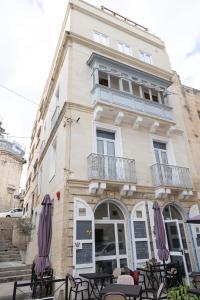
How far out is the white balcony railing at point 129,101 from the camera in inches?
429

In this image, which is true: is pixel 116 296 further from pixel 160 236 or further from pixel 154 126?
pixel 154 126

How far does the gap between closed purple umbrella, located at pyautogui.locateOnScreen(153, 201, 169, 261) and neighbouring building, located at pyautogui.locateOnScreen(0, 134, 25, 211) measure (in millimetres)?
23616

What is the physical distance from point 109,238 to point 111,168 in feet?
10.0

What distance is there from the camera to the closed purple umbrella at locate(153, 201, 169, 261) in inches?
324

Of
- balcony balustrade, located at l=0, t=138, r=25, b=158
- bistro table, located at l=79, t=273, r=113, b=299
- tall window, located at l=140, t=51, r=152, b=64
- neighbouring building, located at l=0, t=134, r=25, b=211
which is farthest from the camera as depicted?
balcony balustrade, located at l=0, t=138, r=25, b=158

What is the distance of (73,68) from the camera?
38.1 feet

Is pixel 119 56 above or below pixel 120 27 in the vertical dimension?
below

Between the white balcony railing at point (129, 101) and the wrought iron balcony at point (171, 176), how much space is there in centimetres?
316

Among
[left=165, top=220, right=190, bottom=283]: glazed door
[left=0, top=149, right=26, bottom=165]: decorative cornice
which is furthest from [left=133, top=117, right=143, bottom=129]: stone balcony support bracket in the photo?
[left=0, top=149, right=26, bottom=165]: decorative cornice

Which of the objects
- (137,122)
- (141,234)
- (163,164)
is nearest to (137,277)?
(141,234)

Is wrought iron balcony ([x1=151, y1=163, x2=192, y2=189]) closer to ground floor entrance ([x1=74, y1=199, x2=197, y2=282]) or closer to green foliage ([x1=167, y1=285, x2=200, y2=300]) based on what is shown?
ground floor entrance ([x1=74, y1=199, x2=197, y2=282])

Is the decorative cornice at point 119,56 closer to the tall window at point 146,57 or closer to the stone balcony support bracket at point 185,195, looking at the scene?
the tall window at point 146,57

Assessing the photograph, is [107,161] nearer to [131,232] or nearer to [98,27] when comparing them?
[131,232]

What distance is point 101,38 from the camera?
1441cm
